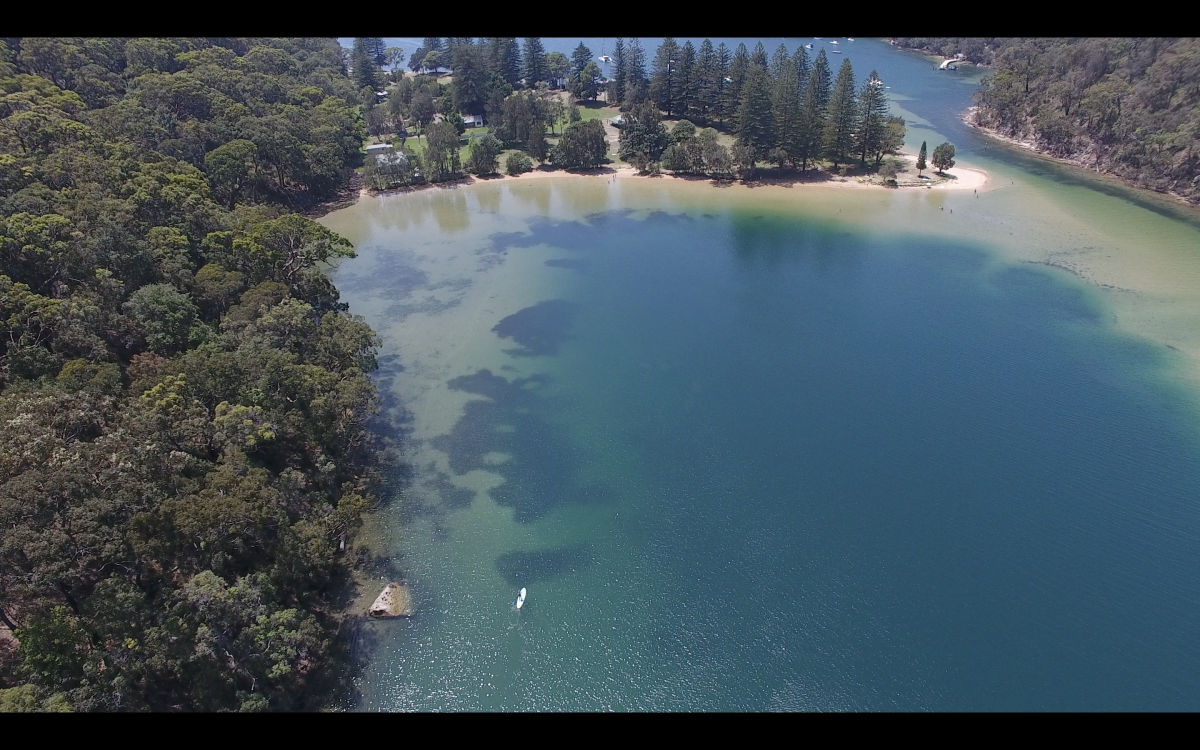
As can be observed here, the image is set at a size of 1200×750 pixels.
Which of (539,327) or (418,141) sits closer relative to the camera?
(539,327)

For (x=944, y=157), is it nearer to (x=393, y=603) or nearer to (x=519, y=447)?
(x=519, y=447)

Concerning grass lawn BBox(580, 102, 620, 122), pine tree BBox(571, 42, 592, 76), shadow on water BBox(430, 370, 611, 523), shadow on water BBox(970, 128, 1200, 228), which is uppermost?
pine tree BBox(571, 42, 592, 76)

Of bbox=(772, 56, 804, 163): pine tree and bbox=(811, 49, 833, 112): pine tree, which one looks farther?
bbox=(811, 49, 833, 112): pine tree

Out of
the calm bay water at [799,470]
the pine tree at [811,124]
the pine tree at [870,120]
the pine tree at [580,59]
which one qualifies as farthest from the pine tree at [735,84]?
the pine tree at [580,59]

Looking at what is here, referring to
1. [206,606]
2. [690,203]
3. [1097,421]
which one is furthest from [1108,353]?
[206,606]

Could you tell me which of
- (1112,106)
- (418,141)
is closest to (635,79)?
(418,141)

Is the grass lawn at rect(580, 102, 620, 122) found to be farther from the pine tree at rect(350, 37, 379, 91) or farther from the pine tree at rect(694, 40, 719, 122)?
the pine tree at rect(350, 37, 379, 91)

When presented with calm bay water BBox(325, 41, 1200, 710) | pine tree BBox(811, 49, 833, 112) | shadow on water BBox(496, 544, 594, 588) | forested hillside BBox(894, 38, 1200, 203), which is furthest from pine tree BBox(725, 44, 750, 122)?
shadow on water BBox(496, 544, 594, 588)
